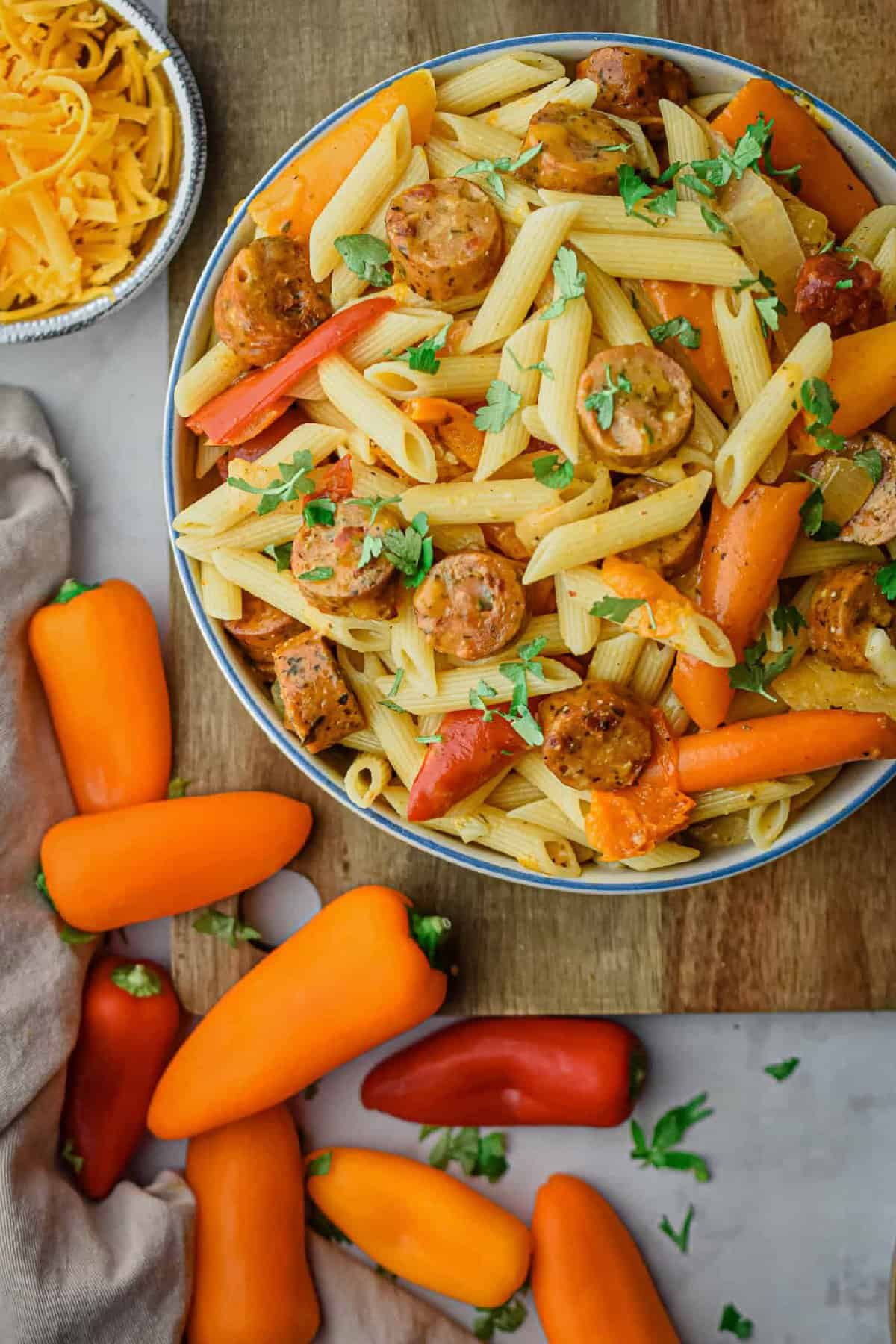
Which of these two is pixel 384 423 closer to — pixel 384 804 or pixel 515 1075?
pixel 384 804

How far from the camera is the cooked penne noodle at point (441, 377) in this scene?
1.94m

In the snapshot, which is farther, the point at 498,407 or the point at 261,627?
the point at 261,627

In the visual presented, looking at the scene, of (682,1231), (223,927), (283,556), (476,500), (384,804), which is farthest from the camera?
(682,1231)

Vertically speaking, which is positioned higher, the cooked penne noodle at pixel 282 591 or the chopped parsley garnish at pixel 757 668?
the cooked penne noodle at pixel 282 591

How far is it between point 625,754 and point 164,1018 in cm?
133

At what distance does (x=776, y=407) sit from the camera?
1849 millimetres

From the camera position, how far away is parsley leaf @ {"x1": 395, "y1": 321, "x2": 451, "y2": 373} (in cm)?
193

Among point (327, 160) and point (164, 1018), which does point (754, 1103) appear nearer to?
point (164, 1018)

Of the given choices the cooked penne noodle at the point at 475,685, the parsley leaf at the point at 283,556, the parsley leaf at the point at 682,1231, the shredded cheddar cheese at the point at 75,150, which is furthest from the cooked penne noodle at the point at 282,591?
the parsley leaf at the point at 682,1231

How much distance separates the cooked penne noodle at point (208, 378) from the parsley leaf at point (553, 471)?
0.62 metres

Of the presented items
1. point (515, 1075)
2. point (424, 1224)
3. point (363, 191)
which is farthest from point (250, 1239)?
point (363, 191)

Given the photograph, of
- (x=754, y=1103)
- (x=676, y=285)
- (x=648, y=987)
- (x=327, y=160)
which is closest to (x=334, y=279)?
(x=327, y=160)

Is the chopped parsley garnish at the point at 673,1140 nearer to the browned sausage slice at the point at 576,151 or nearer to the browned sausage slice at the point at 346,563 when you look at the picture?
the browned sausage slice at the point at 346,563

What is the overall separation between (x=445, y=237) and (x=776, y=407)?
0.62 m
